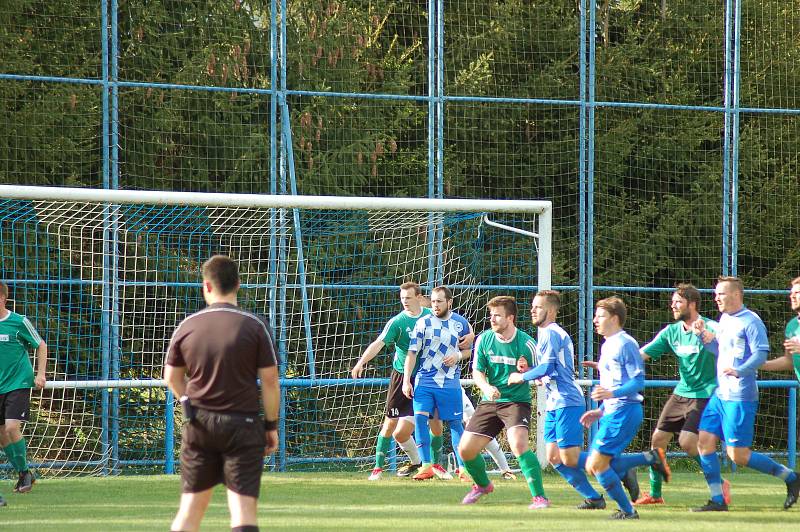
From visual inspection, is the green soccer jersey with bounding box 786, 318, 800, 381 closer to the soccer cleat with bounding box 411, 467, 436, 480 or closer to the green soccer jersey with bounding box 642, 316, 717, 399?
the green soccer jersey with bounding box 642, 316, 717, 399

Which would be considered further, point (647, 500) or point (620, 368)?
point (647, 500)

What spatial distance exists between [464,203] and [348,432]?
3.46 m

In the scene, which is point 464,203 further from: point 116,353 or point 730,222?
point 730,222

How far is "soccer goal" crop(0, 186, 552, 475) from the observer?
12.4 metres

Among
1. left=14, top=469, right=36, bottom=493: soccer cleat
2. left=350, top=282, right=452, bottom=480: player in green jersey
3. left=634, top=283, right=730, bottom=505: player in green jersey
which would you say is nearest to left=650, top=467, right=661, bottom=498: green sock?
left=634, top=283, right=730, bottom=505: player in green jersey

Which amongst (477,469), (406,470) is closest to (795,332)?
(477,469)

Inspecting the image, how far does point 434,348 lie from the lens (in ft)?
34.7

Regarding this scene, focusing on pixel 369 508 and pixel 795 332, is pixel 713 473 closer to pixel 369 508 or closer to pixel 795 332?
pixel 795 332

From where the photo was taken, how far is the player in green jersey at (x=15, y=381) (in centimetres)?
956

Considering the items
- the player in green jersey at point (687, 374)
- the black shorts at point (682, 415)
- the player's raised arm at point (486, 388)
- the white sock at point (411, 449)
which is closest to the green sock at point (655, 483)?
the player in green jersey at point (687, 374)

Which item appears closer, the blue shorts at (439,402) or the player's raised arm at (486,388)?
the player's raised arm at (486,388)

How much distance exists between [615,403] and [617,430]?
191 mm

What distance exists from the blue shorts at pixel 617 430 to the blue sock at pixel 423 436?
9.16 feet

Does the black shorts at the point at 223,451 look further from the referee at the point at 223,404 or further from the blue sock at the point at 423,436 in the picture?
the blue sock at the point at 423,436
